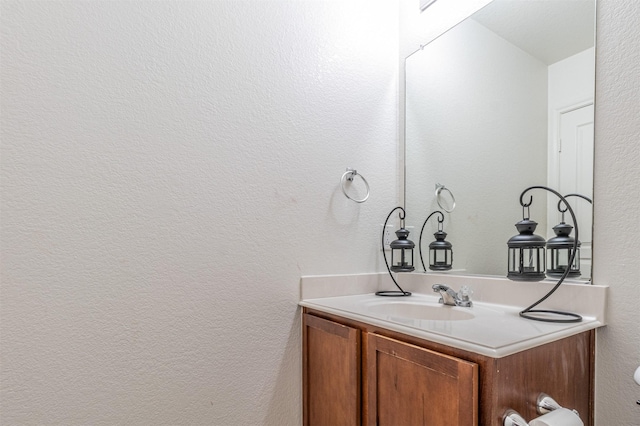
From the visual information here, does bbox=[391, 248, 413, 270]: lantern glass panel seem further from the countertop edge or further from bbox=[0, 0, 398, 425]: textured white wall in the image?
the countertop edge

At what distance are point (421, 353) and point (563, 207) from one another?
0.68 metres

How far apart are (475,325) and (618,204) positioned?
0.52m

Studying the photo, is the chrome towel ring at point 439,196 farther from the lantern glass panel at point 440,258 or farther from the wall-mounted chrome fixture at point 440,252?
the lantern glass panel at point 440,258

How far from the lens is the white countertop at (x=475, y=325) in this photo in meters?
0.81

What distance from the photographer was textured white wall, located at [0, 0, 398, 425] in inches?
40.2

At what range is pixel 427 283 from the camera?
158 cm

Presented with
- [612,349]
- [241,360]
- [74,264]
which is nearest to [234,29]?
[74,264]

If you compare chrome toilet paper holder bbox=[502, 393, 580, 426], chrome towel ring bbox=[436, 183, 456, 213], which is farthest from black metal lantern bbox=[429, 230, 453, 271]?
chrome toilet paper holder bbox=[502, 393, 580, 426]

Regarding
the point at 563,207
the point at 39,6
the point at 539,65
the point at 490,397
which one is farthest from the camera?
the point at 539,65

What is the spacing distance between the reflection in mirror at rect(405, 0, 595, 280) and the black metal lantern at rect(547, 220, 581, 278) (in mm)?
29

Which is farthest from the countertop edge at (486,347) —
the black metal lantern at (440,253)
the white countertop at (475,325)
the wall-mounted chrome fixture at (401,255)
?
the black metal lantern at (440,253)

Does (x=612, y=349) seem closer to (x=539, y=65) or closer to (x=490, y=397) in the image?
(x=490, y=397)

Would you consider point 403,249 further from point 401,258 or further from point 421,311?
point 421,311

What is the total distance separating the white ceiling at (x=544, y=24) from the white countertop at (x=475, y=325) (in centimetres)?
83
